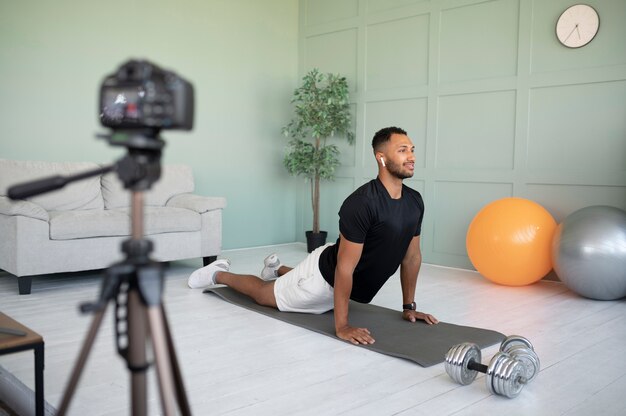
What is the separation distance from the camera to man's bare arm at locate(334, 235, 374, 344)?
2.62 m

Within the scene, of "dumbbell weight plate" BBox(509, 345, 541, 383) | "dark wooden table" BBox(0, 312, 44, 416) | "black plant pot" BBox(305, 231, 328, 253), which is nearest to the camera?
"dark wooden table" BBox(0, 312, 44, 416)

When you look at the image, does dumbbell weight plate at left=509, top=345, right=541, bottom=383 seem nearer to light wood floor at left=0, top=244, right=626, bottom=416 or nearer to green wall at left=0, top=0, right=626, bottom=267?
light wood floor at left=0, top=244, right=626, bottom=416

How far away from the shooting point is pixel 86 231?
3789 millimetres

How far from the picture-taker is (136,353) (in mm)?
848

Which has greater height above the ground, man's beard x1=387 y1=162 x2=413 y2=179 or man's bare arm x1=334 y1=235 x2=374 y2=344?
man's beard x1=387 y1=162 x2=413 y2=179

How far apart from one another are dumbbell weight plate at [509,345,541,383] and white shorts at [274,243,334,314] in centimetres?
99

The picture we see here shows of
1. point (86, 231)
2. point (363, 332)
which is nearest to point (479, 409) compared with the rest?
point (363, 332)

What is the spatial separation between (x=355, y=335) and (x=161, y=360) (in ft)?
6.29

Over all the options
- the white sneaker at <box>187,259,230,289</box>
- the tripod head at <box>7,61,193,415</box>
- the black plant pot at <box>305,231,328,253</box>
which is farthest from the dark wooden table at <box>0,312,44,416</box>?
the black plant pot at <box>305,231,328,253</box>

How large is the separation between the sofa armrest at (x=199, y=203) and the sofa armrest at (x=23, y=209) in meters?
1.10

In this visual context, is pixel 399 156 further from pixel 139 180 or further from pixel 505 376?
pixel 139 180

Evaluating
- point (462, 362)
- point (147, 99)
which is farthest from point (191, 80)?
point (147, 99)

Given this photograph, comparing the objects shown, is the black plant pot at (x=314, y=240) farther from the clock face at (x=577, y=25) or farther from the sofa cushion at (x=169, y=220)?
the clock face at (x=577, y=25)

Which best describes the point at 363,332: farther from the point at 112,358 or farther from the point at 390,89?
the point at 390,89
